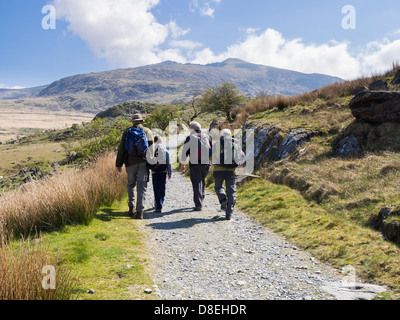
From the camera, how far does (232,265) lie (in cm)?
511

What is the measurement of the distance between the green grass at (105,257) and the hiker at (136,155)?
3.95 feet

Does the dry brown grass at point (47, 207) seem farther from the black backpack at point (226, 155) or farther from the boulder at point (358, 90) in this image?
the boulder at point (358, 90)

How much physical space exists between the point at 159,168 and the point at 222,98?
1045 inches

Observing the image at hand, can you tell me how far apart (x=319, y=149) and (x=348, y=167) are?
2.40 metres

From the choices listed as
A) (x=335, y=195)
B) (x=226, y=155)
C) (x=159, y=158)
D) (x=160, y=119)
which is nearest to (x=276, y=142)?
(x=335, y=195)

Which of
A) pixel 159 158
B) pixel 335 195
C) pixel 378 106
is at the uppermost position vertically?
pixel 378 106

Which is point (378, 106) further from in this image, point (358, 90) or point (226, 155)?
point (358, 90)

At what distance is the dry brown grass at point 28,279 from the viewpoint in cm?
298

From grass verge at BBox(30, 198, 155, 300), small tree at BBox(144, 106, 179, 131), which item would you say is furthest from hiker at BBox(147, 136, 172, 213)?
small tree at BBox(144, 106, 179, 131)

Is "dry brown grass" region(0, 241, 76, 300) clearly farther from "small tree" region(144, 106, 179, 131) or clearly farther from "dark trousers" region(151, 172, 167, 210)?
"small tree" region(144, 106, 179, 131)

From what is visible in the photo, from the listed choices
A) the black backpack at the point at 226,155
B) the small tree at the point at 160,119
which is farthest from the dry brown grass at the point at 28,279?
the small tree at the point at 160,119

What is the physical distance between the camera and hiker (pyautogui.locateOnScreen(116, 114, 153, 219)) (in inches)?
306

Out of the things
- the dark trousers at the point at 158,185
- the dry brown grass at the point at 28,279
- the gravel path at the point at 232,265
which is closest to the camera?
the dry brown grass at the point at 28,279
